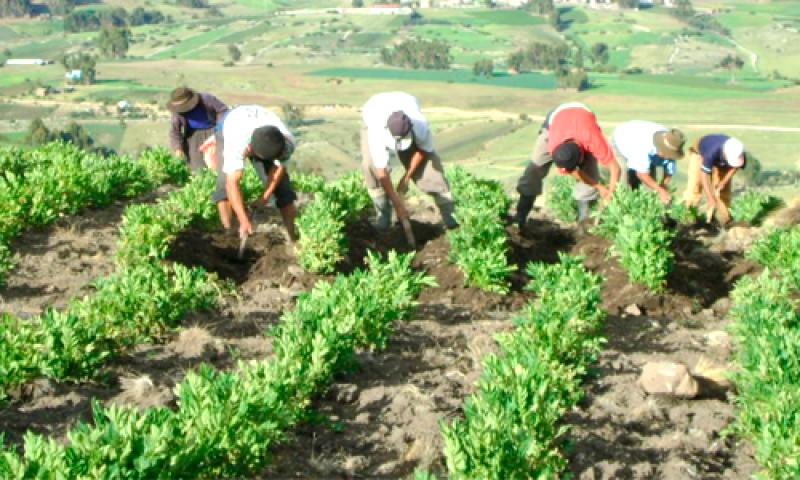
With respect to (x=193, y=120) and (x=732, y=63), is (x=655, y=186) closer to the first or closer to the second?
(x=193, y=120)

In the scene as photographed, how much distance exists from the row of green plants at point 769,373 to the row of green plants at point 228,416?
1.97 metres

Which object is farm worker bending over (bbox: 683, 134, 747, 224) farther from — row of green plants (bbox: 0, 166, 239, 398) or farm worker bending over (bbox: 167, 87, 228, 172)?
row of green plants (bbox: 0, 166, 239, 398)

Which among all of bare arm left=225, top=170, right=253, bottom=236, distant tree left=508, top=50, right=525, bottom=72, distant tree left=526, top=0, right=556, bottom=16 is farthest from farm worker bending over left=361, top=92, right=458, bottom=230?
distant tree left=526, top=0, right=556, bottom=16

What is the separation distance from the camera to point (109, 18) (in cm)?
10100

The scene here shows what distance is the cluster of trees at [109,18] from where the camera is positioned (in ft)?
309

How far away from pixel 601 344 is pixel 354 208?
13.0 feet

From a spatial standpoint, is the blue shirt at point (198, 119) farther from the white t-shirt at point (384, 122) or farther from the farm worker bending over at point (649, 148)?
the farm worker bending over at point (649, 148)

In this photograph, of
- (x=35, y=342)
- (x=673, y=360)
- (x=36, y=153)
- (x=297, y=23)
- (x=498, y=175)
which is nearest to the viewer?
(x=35, y=342)

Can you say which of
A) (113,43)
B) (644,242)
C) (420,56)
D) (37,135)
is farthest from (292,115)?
(644,242)

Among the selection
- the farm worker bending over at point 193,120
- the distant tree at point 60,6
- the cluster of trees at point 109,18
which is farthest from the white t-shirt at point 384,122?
the distant tree at point 60,6

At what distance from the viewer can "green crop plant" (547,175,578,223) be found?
12102 millimetres

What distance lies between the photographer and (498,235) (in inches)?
362

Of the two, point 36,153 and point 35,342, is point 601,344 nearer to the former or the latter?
point 35,342

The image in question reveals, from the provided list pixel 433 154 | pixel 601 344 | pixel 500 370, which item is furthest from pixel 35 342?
pixel 433 154
